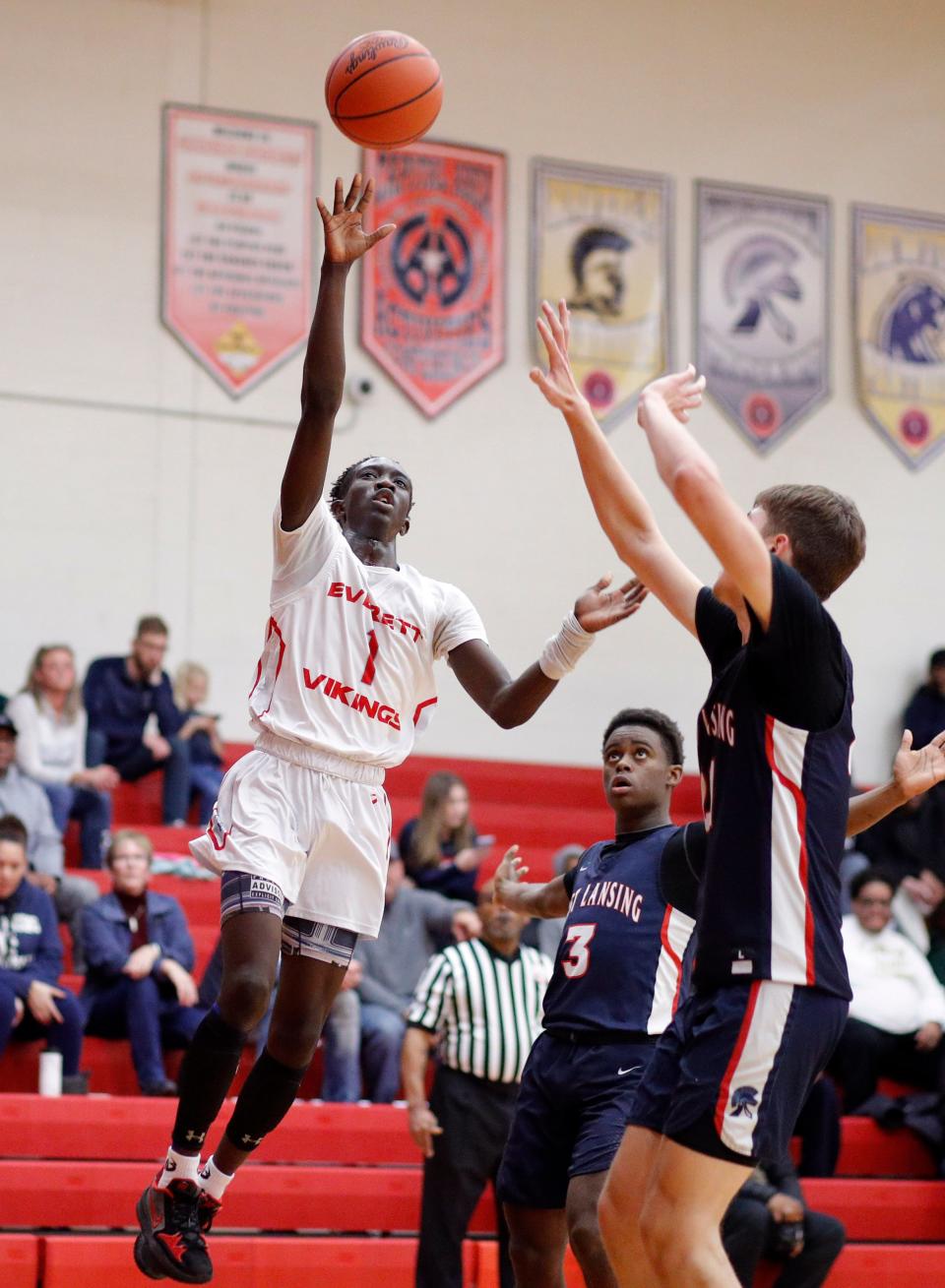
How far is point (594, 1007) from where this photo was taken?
5598mm

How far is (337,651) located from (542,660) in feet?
2.09

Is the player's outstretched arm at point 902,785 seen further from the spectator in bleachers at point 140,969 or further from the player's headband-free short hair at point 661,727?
the spectator in bleachers at point 140,969

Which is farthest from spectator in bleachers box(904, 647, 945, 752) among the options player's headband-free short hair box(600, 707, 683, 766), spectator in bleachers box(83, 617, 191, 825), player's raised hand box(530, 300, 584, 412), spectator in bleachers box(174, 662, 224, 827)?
player's raised hand box(530, 300, 584, 412)

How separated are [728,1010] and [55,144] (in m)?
12.1

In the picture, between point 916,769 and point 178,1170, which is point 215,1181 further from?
point 916,769

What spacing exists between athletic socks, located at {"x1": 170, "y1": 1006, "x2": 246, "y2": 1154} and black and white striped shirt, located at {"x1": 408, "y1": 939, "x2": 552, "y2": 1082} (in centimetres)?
325

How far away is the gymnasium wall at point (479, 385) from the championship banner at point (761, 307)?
182 mm

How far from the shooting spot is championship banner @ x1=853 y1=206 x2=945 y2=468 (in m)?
16.2

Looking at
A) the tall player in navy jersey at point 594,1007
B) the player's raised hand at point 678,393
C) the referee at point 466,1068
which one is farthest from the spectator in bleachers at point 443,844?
the player's raised hand at point 678,393

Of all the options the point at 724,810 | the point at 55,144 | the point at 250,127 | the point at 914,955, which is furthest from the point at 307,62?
the point at 724,810

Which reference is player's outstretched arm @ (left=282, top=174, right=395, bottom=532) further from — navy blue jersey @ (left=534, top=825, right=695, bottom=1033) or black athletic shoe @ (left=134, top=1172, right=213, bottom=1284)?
black athletic shoe @ (left=134, top=1172, right=213, bottom=1284)

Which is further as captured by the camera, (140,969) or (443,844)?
(443,844)

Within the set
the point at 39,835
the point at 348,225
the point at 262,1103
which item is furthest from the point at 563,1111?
the point at 39,835

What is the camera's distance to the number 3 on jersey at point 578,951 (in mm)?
5641
